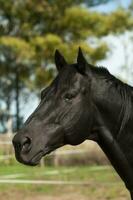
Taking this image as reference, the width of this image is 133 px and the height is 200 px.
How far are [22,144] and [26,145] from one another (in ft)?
0.08

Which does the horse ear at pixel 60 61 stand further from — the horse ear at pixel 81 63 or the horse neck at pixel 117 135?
the horse neck at pixel 117 135

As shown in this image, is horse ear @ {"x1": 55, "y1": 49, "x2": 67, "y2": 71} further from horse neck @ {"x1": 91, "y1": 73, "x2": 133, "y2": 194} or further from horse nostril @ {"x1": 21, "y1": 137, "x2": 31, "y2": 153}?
horse nostril @ {"x1": 21, "y1": 137, "x2": 31, "y2": 153}

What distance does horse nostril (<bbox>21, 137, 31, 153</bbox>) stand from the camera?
2766 mm

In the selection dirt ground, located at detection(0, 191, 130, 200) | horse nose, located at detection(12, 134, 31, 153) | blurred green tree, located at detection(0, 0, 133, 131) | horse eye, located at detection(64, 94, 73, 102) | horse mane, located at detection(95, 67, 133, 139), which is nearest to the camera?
horse nose, located at detection(12, 134, 31, 153)

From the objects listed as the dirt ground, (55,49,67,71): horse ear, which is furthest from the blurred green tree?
(55,49,67,71): horse ear

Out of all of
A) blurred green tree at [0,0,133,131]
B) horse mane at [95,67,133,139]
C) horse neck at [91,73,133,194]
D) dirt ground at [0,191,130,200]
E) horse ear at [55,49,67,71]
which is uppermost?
horse ear at [55,49,67,71]

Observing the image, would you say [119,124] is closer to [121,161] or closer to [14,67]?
[121,161]

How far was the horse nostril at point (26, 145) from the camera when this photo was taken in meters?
2.77

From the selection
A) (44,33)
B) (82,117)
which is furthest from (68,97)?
Answer: (44,33)

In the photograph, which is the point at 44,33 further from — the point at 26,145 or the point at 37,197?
the point at 26,145

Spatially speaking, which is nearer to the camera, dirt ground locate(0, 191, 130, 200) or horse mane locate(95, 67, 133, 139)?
horse mane locate(95, 67, 133, 139)

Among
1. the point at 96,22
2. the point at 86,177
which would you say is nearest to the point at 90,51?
the point at 96,22

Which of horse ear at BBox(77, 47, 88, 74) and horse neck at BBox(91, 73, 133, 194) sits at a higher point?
horse ear at BBox(77, 47, 88, 74)

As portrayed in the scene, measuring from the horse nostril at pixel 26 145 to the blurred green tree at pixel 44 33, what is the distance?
78.5 feet
